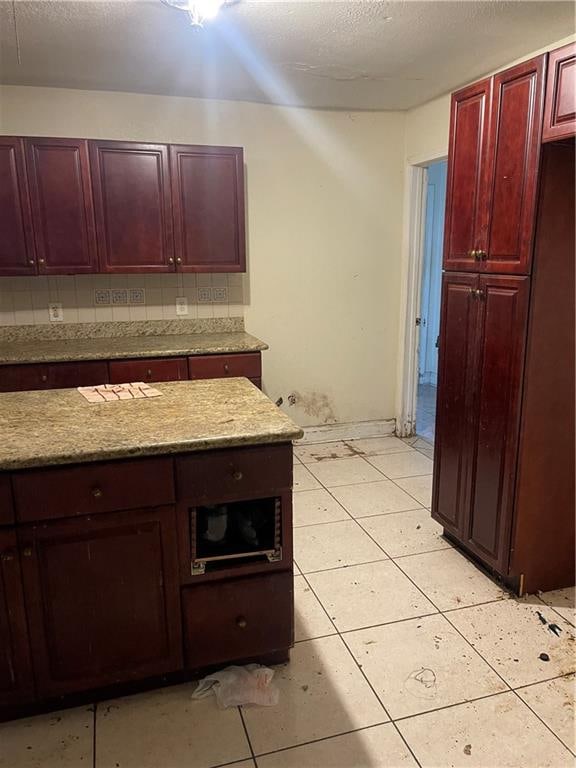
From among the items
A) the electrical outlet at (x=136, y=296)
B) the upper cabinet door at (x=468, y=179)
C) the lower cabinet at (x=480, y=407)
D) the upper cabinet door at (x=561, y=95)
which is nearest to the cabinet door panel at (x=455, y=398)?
the lower cabinet at (x=480, y=407)

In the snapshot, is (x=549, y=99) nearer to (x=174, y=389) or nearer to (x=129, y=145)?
(x=174, y=389)

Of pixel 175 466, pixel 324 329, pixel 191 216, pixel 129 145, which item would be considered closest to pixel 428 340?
pixel 324 329

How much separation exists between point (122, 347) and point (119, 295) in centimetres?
50

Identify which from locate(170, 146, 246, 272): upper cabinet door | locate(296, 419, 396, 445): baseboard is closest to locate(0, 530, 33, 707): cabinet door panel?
locate(170, 146, 246, 272): upper cabinet door

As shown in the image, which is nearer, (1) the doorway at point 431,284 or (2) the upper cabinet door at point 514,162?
(2) the upper cabinet door at point 514,162

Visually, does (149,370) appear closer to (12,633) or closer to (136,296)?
(136,296)

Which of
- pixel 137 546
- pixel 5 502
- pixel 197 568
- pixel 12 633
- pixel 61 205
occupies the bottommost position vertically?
pixel 12 633

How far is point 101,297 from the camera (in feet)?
11.9

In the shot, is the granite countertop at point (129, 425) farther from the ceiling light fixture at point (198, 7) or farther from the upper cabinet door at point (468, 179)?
the ceiling light fixture at point (198, 7)

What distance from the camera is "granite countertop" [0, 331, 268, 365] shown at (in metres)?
3.11

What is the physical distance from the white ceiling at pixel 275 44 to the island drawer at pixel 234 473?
5.96 ft

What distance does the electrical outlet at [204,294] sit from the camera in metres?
3.79

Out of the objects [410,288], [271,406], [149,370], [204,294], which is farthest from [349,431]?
[271,406]

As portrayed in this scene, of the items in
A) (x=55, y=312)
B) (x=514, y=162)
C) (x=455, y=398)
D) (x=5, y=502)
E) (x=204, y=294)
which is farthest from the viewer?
(x=204, y=294)
